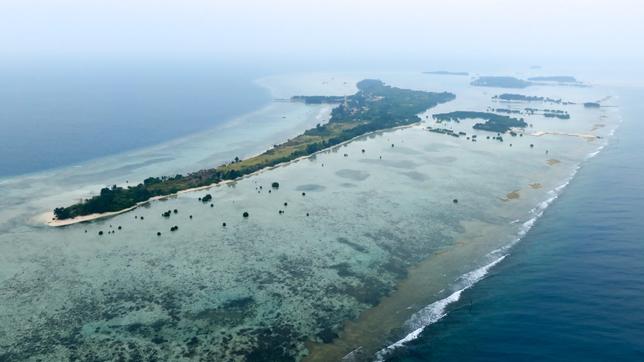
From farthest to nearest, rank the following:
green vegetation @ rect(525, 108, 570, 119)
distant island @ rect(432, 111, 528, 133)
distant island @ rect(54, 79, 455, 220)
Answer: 1. green vegetation @ rect(525, 108, 570, 119)
2. distant island @ rect(432, 111, 528, 133)
3. distant island @ rect(54, 79, 455, 220)

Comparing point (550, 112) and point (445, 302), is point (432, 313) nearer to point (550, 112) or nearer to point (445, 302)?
point (445, 302)

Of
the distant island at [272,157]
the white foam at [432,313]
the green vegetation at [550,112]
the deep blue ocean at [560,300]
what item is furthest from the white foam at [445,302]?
the green vegetation at [550,112]

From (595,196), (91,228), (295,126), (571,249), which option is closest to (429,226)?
(571,249)

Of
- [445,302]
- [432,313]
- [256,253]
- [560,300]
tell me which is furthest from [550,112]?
[432,313]

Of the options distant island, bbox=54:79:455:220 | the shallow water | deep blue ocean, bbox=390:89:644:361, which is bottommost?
deep blue ocean, bbox=390:89:644:361

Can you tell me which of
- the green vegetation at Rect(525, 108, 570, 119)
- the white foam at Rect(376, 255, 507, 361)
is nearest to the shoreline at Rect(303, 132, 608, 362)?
the white foam at Rect(376, 255, 507, 361)

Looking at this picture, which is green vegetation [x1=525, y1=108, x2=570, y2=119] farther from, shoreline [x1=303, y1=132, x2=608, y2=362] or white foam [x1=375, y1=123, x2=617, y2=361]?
shoreline [x1=303, y1=132, x2=608, y2=362]

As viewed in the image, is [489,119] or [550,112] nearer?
[489,119]
